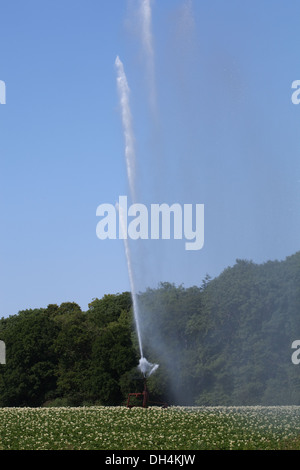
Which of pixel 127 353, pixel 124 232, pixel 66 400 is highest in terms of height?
pixel 124 232

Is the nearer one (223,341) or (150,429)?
(150,429)

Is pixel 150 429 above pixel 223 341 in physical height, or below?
below

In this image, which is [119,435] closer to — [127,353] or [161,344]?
[161,344]

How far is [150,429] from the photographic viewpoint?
1083 inches

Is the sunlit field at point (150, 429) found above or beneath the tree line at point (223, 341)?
beneath

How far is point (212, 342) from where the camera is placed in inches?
2120

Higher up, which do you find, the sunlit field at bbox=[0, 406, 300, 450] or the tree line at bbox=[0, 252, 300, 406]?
the tree line at bbox=[0, 252, 300, 406]

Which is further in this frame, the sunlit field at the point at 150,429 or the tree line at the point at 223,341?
the tree line at the point at 223,341

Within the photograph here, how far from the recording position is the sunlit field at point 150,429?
81.8 feet

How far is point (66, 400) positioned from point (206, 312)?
49.0 ft

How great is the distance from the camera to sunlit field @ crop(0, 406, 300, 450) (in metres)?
24.9

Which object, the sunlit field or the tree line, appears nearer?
the sunlit field
